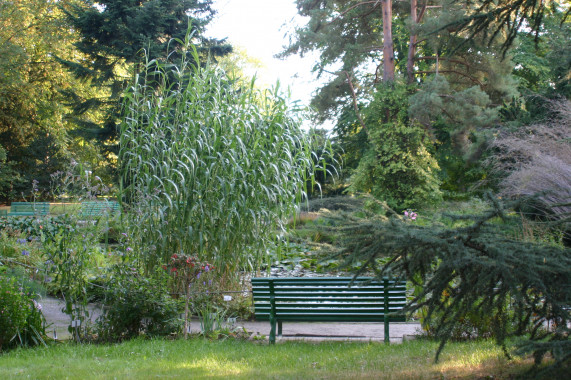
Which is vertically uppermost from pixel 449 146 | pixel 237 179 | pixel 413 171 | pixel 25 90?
pixel 25 90

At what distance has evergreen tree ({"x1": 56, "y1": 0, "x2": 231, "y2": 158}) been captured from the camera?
1798 cm

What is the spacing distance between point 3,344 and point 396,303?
383 cm

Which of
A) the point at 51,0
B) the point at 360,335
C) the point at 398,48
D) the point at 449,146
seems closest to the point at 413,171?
the point at 449,146

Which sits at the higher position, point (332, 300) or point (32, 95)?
point (32, 95)

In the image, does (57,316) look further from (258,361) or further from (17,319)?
(258,361)

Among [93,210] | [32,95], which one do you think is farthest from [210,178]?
[32,95]

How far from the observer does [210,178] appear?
5.79 metres

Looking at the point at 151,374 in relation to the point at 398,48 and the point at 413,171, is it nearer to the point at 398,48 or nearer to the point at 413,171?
the point at 413,171

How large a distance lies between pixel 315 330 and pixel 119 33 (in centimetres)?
1637

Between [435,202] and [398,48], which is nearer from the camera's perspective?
[435,202]

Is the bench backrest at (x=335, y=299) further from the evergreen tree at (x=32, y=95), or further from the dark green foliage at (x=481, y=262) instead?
the evergreen tree at (x=32, y=95)

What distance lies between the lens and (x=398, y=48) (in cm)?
2398

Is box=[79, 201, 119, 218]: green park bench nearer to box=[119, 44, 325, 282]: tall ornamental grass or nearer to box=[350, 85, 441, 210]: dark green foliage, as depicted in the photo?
box=[119, 44, 325, 282]: tall ornamental grass

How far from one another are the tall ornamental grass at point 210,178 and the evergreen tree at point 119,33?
12.4m
